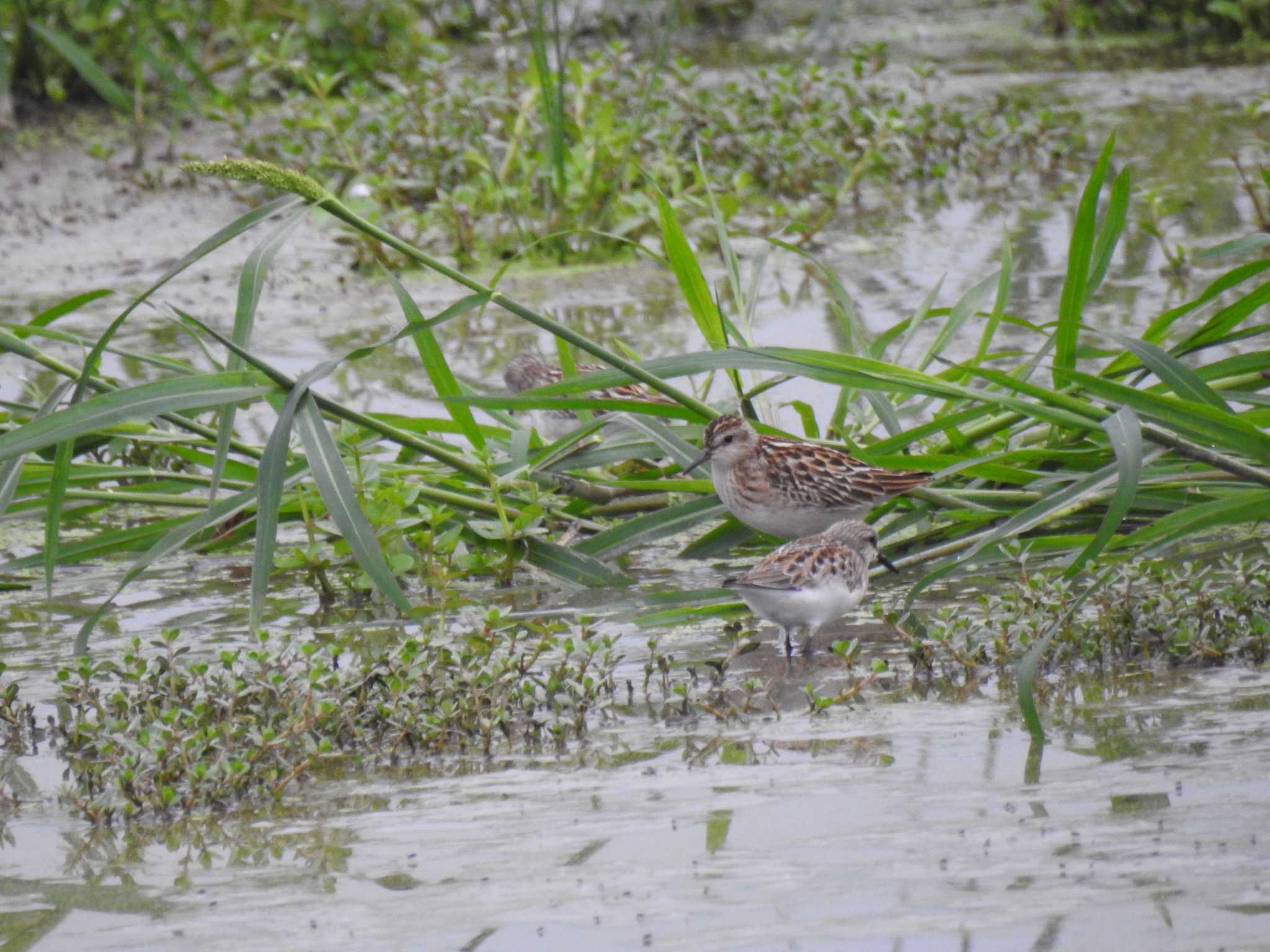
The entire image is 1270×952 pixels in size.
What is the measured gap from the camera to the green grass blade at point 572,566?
5.29 m

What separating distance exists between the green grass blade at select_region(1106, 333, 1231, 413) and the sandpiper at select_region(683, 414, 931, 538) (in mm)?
803

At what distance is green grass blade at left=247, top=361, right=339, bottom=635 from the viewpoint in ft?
14.0

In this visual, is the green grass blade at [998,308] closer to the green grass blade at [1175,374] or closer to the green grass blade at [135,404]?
the green grass blade at [1175,374]

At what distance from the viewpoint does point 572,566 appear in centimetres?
533

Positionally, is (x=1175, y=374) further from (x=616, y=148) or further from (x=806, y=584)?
(x=616, y=148)

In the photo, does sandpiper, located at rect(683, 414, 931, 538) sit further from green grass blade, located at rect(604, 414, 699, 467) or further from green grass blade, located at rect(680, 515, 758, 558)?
green grass blade, located at rect(680, 515, 758, 558)

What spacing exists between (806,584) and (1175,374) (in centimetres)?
104

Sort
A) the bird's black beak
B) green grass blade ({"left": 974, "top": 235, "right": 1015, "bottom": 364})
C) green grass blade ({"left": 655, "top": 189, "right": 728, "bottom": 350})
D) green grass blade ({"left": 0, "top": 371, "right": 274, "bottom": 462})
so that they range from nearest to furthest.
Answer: green grass blade ({"left": 0, "top": 371, "right": 274, "bottom": 462})
the bird's black beak
green grass blade ({"left": 655, "top": 189, "right": 728, "bottom": 350})
green grass blade ({"left": 974, "top": 235, "right": 1015, "bottom": 364})

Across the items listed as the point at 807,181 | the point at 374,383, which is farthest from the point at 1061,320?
the point at 807,181

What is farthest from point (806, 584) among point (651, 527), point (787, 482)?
point (651, 527)

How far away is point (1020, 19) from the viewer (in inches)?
663

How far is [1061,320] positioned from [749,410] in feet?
3.42

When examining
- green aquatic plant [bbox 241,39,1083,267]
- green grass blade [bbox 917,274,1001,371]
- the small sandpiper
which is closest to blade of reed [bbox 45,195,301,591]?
the small sandpiper

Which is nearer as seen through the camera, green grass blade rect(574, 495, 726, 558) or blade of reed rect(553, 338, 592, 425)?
green grass blade rect(574, 495, 726, 558)
